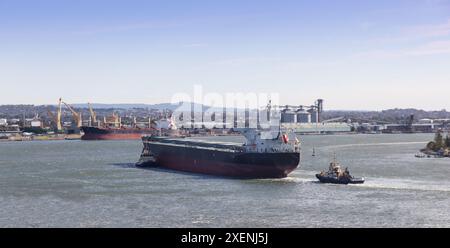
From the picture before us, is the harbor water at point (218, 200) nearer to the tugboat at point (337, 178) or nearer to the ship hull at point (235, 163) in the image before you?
the tugboat at point (337, 178)

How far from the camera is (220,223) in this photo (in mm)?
12508

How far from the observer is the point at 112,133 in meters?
61.5

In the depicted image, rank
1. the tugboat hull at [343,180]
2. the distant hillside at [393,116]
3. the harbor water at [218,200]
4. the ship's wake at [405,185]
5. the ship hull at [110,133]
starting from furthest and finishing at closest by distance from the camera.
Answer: the distant hillside at [393,116]
the ship hull at [110,133]
the tugboat hull at [343,180]
the ship's wake at [405,185]
the harbor water at [218,200]

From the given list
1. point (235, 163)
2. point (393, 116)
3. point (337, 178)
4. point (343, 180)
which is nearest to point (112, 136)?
point (235, 163)

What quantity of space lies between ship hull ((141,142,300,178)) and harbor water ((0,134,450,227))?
1.81 feet

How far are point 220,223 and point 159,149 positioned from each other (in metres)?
16.2

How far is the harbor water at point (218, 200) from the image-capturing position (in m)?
12.8

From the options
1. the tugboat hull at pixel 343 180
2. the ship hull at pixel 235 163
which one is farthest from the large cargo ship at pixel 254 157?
the tugboat hull at pixel 343 180

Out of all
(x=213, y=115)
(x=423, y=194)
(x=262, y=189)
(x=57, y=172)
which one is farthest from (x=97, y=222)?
(x=213, y=115)

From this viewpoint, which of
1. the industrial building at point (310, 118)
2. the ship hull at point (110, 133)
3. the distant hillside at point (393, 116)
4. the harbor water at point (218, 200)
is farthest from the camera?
the distant hillside at point (393, 116)

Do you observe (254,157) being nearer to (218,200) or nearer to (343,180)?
(343,180)

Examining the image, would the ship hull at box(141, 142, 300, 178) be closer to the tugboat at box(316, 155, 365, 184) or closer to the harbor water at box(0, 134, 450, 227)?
the harbor water at box(0, 134, 450, 227)

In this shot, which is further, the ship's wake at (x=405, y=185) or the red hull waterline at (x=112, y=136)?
the red hull waterline at (x=112, y=136)

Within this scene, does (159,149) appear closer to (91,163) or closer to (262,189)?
(91,163)
